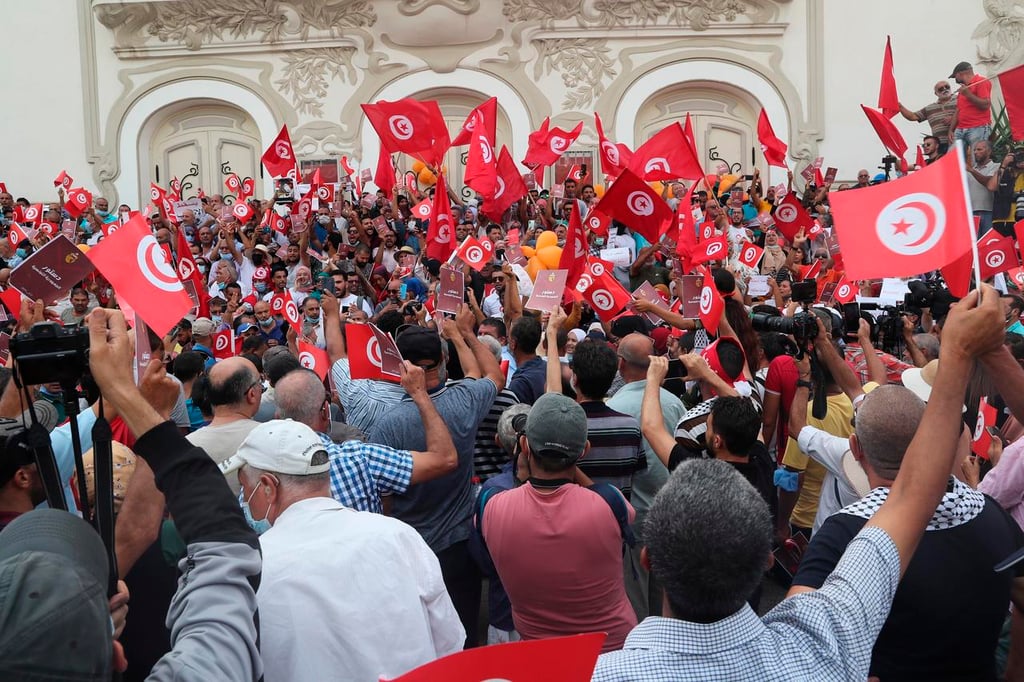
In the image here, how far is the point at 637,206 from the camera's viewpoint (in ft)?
25.5

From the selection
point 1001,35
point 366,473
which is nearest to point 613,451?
point 366,473

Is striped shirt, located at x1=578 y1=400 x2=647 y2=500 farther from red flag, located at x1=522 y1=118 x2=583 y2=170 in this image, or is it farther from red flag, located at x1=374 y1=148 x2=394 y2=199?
red flag, located at x1=522 y1=118 x2=583 y2=170

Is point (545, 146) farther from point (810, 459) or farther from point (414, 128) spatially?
point (810, 459)

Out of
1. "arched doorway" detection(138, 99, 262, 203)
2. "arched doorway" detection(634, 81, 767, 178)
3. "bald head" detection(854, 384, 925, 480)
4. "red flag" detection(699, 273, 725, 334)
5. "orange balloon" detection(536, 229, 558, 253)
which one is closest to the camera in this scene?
"bald head" detection(854, 384, 925, 480)

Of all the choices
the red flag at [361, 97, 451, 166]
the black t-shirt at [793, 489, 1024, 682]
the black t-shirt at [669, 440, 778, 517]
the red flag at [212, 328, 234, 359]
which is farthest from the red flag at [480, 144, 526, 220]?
the black t-shirt at [793, 489, 1024, 682]

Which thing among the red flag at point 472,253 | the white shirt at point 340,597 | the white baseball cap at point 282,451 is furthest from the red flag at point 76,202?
the white shirt at point 340,597

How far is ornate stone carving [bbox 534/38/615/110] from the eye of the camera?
57.0 ft

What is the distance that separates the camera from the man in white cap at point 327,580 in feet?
7.29

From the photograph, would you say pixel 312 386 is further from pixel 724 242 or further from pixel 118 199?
pixel 118 199

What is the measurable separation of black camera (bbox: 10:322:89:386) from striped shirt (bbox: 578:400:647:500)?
2.15 metres

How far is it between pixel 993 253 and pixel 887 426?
199 inches

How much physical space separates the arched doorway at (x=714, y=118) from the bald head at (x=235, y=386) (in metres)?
15.0

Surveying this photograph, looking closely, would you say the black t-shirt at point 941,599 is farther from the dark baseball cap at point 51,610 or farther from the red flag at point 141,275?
the red flag at point 141,275

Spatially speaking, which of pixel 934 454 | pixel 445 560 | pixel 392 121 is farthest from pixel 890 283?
pixel 934 454
